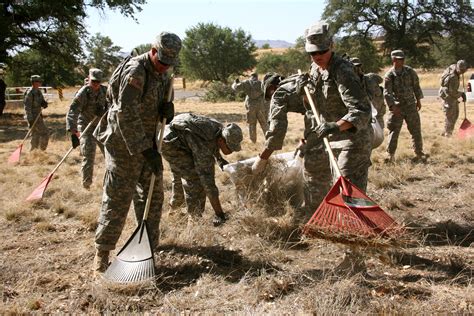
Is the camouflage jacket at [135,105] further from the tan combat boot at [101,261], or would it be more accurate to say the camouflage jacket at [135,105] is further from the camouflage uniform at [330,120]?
the camouflage uniform at [330,120]

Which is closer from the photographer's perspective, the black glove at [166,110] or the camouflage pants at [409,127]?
the black glove at [166,110]

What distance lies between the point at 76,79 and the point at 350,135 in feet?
120

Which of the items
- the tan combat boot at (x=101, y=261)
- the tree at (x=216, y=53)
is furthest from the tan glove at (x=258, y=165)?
the tree at (x=216, y=53)

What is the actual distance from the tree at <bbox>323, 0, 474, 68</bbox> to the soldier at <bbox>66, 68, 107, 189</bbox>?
31.6 metres

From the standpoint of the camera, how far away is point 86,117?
7434 mm

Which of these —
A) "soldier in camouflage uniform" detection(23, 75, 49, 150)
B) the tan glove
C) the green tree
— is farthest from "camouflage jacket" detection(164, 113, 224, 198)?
the green tree

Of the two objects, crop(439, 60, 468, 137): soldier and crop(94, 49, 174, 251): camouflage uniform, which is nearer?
crop(94, 49, 174, 251): camouflage uniform

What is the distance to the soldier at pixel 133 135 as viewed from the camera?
3.55m

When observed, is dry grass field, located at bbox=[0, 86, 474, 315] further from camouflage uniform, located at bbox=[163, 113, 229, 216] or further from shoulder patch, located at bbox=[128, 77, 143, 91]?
shoulder patch, located at bbox=[128, 77, 143, 91]

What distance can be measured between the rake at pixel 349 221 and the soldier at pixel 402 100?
5135 millimetres

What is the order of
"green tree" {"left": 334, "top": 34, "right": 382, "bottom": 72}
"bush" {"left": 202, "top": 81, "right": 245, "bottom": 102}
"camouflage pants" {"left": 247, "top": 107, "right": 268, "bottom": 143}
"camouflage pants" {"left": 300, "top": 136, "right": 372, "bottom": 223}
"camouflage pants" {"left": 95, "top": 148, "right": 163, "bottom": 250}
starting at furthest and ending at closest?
"green tree" {"left": 334, "top": 34, "right": 382, "bottom": 72}, "bush" {"left": 202, "top": 81, "right": 245, "bottom": 102}, "camouflage pants" {"left": 247, "top": 107, "right": 268, "bottom": 143}, "camouflage pants" {"left": 300, "top": 136, "right": 372, "bottom": 223}, "camouflage pants" {"left": 95, "top": 148, "right": 163, "bottom": 250}

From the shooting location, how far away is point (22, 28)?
19.2m

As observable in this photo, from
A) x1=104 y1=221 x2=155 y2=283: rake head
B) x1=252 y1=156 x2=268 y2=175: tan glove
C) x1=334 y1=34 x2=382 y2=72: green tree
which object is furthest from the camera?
x1=334 y1=34 x2=382 y2=72: green tree

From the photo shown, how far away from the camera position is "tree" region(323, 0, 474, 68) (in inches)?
1405
